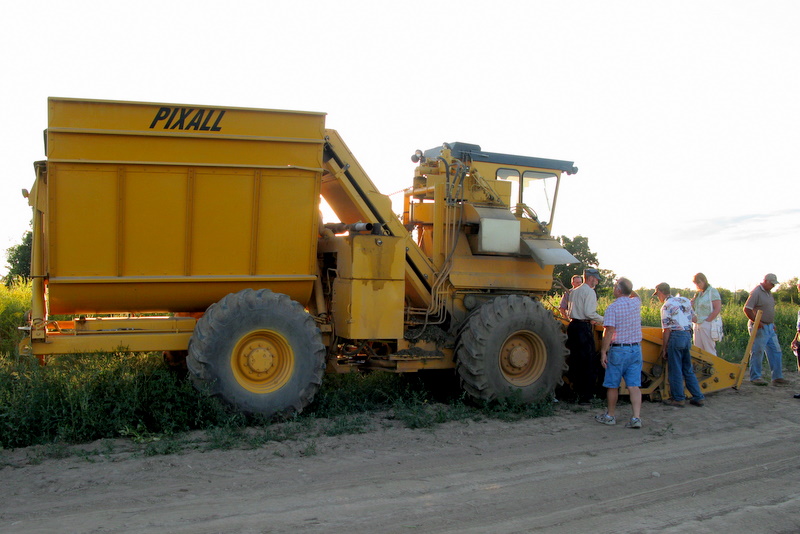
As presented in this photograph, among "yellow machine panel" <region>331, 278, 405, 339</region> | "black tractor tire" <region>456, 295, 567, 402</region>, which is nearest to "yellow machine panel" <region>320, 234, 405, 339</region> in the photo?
"yellow machine panel" <region>331, 278, 405, 339</region>

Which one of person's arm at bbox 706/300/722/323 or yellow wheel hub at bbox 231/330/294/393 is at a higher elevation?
person's arm at bbox 706/300/722/323

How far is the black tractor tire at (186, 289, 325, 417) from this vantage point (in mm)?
7367

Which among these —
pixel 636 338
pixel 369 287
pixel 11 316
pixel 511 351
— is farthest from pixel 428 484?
pixel 11 316

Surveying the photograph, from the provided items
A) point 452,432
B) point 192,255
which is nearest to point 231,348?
point 192,255

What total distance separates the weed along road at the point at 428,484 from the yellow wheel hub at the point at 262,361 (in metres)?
0.96

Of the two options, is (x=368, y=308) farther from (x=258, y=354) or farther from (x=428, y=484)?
(x=428, y=484)

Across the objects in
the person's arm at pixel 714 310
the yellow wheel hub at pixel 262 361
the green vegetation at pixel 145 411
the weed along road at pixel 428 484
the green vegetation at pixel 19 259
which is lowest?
the weed along road at pixel 428 484

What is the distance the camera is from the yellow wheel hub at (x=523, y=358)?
900 cm

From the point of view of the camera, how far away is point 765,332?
11.4m

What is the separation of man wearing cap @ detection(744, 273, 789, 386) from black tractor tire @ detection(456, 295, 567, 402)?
4.18m

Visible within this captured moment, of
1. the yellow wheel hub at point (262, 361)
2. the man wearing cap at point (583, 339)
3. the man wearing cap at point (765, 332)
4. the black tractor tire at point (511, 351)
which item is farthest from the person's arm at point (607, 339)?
the man wearing cap at point (765, 332)

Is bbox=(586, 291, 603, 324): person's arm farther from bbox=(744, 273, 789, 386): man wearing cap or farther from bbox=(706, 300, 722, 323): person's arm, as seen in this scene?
bbox=(744, 273, 789, 386): man wearing cap

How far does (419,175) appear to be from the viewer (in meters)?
9.80

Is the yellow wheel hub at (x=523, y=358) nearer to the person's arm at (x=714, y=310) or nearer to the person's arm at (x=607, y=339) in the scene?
the person's arm at (x=607, y=339)
